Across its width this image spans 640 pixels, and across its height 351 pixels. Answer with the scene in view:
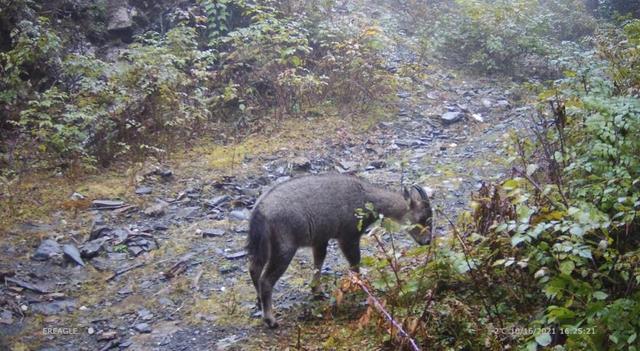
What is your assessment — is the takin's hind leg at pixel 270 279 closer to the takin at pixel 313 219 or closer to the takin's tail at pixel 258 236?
the takin at pixel 313 219

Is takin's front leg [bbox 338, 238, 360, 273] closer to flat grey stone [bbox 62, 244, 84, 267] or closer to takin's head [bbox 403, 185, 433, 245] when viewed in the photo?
takin's head [bbox 403, 185, 433, 245]

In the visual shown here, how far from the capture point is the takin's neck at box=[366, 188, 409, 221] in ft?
24.3

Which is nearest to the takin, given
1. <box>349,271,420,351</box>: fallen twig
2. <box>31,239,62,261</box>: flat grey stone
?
<box>349,271,420,351</box>: fallen twig

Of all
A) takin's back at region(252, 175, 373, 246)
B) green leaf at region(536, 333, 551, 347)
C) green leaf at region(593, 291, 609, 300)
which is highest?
green leaf at region(593, 291, 609, 300)

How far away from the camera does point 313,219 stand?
6.56 metres

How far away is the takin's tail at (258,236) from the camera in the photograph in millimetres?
6074

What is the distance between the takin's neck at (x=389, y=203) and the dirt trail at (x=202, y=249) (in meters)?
0.71

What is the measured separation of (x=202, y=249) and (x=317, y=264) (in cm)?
195

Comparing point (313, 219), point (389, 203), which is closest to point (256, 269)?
point (313, 219)

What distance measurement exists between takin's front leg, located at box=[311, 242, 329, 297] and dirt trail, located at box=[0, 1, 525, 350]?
0.46 feet

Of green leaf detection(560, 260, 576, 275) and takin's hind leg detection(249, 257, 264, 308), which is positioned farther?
takin's hind leg detection(249, 257, 264, 308)

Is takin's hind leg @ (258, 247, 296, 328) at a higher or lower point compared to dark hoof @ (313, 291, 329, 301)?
higher

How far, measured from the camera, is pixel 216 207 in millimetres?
9492

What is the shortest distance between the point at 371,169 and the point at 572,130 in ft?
16.5
